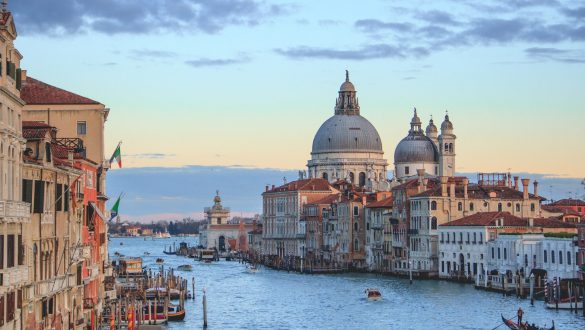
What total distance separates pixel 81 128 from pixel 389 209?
44281 millimetres

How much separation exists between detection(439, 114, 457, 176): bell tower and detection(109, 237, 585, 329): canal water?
3463 centimetres

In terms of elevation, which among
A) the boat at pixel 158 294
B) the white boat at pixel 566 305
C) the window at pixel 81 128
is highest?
the window at pixel 81 128

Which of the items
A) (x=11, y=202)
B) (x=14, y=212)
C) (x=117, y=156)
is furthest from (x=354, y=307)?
(x=11, y=202)

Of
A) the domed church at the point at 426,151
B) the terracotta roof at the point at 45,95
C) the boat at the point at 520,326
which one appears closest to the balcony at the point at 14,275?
the terracotta roof at the point at 45,95

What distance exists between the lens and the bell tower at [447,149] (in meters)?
95.1

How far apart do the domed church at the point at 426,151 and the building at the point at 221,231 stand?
21890 millimetres

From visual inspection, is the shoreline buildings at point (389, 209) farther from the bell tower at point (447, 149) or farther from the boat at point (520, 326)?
the boat at point (520, 326)

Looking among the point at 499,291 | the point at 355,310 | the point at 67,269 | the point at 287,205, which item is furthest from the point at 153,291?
the point at 287,205

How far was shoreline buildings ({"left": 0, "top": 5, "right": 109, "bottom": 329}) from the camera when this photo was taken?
53.0ft

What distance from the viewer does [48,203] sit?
64.0 feet

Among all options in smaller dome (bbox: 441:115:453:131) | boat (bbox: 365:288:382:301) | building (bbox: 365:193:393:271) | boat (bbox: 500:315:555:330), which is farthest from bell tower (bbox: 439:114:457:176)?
boat (bbox: 500:315:555:330)

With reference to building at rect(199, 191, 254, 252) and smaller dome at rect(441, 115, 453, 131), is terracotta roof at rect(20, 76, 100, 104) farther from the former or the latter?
building at rect(199, 191, 254, 252)

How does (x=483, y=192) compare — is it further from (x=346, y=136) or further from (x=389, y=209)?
→ (x=346, y=136)

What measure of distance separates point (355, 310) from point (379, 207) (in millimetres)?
28870
